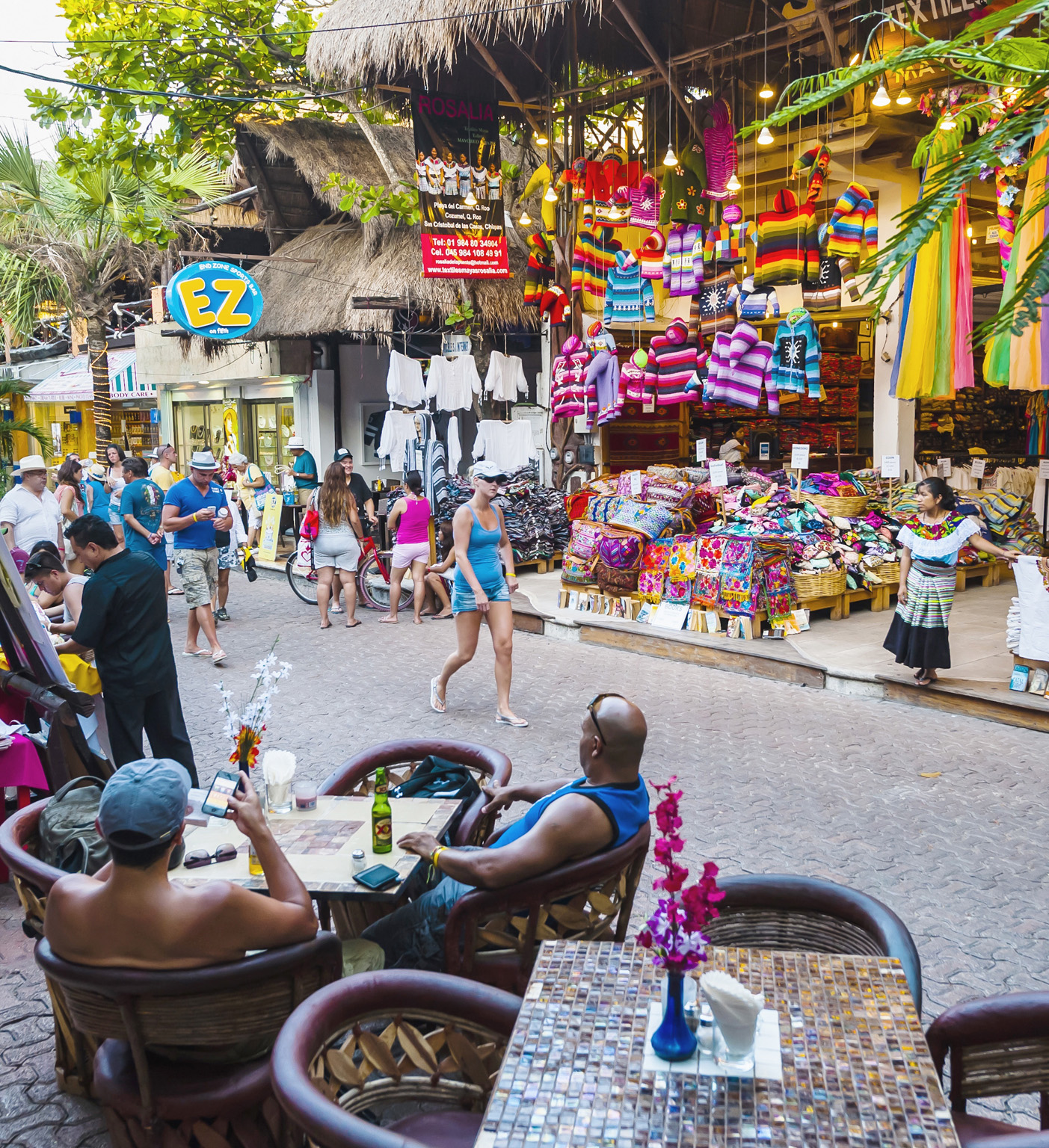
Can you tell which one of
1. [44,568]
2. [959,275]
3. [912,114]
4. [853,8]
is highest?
[853,8]

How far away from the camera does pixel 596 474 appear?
14.4 m

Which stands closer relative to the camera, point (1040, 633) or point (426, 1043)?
point (426, 1043)

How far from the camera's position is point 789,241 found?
34.8ft

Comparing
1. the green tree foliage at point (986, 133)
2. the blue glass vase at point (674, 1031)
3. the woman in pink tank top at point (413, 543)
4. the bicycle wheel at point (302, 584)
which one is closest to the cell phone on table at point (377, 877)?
the blue glass vase at point (674, 1031)

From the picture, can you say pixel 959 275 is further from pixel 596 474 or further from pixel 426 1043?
pixel 426 1043

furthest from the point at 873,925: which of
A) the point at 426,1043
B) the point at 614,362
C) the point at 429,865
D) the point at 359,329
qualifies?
the point at 359,329

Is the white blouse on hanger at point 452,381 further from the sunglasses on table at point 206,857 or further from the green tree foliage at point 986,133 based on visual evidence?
the green tree foliage at point 986,133

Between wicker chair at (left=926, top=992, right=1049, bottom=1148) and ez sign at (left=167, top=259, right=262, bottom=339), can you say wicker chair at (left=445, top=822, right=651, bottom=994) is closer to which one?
wicker chair at (left=926, top=992, right=1049, bottom=1148)

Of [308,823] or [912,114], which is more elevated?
[912,114]

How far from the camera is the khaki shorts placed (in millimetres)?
9641

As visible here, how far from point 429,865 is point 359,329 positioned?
12.7 metres

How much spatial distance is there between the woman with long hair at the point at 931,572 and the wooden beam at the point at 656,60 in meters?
6.75

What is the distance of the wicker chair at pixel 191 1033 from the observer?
2.53 meters

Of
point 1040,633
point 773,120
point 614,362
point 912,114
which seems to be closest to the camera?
point 773,120
